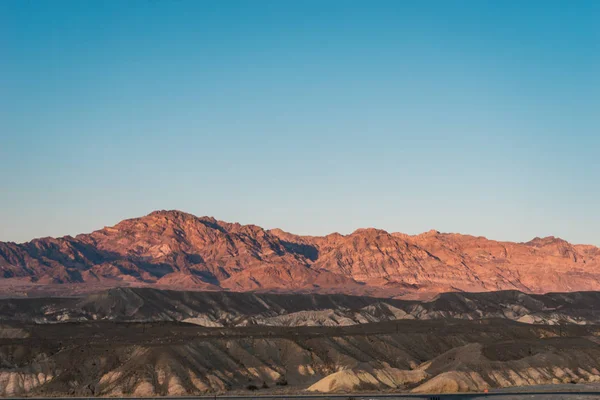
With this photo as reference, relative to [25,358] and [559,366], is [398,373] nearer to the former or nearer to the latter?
[559,366]

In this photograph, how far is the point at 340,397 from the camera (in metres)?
130

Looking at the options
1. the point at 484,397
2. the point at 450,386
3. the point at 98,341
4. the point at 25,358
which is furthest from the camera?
the point at 98,341

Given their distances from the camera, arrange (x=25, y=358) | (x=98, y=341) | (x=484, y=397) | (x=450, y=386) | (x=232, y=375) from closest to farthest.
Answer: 1. (x=484, y=397)
2. (x=450, y=386)
3. (x=232, y=375)
4. (x=25, y=358)
5. (x=98, y=341)

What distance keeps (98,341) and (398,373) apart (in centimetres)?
6333

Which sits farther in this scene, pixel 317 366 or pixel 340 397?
pixel 317 366

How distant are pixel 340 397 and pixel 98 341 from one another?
66.4 meters

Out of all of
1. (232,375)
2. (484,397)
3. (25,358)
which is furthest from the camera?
(25,358)

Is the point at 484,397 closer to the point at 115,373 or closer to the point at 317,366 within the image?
the point at 317,366

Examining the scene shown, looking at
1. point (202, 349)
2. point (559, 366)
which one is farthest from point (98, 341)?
point (559, 366)

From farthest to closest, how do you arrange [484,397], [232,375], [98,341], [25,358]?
1. [98,341]
2. [25,358]
3. [232,375]
4. [484,397]

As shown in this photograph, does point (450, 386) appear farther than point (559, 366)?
No

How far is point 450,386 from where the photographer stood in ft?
452

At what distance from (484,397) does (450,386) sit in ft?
37.7

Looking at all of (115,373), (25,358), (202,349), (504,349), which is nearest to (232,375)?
(202,349)
